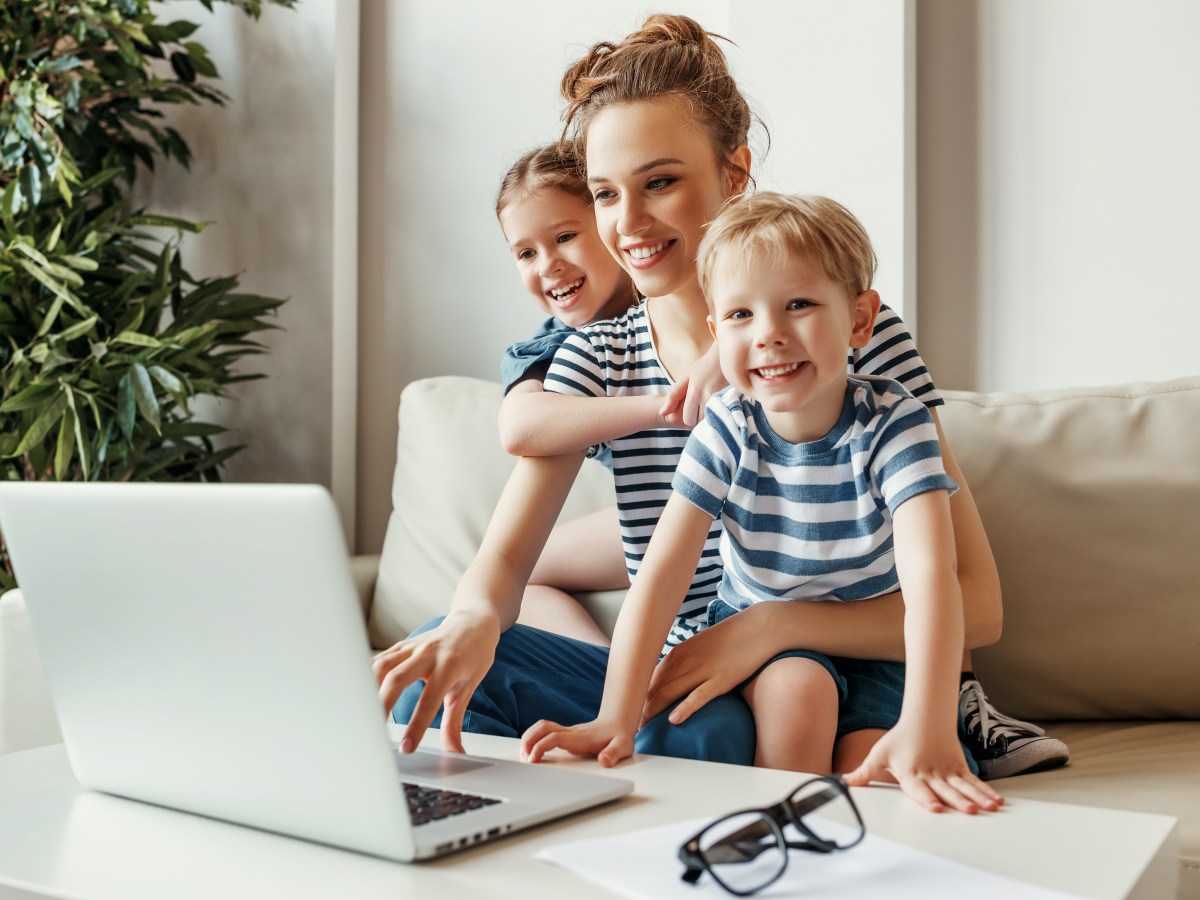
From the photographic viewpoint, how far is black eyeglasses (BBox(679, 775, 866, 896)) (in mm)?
605

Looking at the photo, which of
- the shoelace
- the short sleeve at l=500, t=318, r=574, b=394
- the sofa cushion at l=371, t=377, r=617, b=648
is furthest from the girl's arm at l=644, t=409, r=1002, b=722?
the sofa cushion at l=371, t=377, r=617, b=648

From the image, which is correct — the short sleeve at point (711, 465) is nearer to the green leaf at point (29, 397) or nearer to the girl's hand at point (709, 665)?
the girl's hand at point (709, 665)

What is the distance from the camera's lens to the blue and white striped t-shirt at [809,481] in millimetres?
1040

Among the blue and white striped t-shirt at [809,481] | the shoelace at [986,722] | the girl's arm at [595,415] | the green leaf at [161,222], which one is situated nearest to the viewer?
the blue and white striped t-shirt at [809,481]

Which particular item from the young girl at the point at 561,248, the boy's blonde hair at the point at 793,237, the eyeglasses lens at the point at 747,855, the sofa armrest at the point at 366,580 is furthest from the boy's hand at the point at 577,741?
the sofa armrest at the point at 366,580

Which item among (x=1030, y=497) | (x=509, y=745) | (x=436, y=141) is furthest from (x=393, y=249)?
(x=509, y=745)

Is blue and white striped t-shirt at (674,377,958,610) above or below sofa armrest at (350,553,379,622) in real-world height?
above

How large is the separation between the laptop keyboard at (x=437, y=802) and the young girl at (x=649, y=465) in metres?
0.19

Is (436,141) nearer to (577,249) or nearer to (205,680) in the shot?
(577,249)

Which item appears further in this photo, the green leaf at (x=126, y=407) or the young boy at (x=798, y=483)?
the green leaf at (x=126, y=407)

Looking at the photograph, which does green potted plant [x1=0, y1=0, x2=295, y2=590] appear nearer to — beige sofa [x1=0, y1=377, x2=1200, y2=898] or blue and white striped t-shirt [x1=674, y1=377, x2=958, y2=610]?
beige sofa [x1=0, y1=377, x2=1200, y2=898]

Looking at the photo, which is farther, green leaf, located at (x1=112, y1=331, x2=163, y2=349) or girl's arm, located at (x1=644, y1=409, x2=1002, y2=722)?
green leaf, located at (x1=112, y1=331, x2=163, y2=349)

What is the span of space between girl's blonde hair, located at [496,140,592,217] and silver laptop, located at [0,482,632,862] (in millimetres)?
906

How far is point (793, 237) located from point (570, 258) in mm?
582
